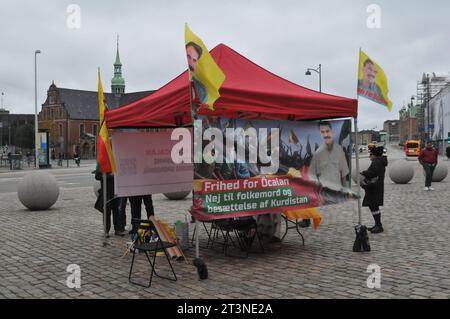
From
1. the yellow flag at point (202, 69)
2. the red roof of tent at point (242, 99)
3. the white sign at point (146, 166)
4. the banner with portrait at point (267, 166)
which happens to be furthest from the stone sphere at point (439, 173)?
the yellow flag at point (202, 69)

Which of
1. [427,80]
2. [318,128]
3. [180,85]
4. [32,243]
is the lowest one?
[32,243]

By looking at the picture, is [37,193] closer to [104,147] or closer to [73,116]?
[104,147]

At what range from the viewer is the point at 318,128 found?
829 cm

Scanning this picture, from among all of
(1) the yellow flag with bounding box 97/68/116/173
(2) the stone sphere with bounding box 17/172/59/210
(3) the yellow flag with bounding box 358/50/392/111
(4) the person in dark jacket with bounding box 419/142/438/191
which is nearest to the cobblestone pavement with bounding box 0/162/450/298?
(1) the yellow flag with bounding box 97/68/116/173

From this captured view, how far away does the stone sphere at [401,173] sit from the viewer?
71.3 ft

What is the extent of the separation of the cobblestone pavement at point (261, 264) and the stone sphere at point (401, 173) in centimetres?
1001

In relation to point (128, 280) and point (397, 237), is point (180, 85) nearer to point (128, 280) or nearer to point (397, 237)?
point (128, 280)

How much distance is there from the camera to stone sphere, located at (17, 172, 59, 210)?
46.9 feet

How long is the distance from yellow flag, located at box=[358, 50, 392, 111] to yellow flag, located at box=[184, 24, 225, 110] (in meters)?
2.95

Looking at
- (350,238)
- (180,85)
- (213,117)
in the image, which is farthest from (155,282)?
(350,238)

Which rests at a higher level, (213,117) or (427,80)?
(427,80)

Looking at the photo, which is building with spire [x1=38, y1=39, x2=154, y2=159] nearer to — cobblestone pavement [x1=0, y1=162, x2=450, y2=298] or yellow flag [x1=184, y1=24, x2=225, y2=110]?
cobblestone pavement [x1=0, y1=162, x2=450, y2=298]

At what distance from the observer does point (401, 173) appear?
21719 millimetres

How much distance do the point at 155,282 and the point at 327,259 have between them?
2746mm
